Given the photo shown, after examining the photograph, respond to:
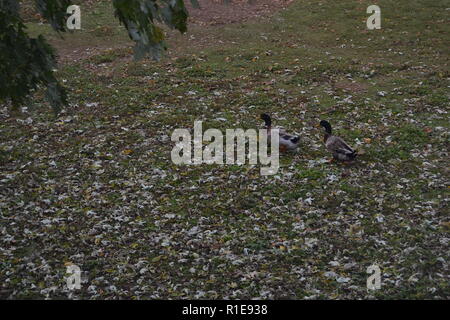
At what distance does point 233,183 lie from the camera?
48.9 feet

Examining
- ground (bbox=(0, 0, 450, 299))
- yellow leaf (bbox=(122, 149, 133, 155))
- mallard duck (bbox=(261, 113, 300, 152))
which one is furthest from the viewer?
yellow leaf (bbox=(122, 149, 133, 155))

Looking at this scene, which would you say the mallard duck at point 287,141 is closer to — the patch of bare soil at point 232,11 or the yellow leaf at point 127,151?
the yellow leaf at point 127,151

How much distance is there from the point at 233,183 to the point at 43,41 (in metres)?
6.36

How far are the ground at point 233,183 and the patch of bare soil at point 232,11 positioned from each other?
16.9 ft

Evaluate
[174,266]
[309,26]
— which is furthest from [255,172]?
[309,26]

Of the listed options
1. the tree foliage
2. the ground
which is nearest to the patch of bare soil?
the ground

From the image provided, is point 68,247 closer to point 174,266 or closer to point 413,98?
point 174,266

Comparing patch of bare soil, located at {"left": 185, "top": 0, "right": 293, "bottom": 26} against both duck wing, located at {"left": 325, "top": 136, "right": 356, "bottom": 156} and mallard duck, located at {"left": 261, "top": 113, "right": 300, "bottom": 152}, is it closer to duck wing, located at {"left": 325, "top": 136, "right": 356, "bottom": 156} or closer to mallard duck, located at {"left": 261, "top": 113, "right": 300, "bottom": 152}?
mallard duck, located at {"left": 261, "top": 113, "right": 300, "bottom": 152}

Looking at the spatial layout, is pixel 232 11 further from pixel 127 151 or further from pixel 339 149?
pixel 339 149

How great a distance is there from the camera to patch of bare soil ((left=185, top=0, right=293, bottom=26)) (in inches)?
1212

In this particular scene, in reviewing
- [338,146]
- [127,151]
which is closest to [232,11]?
[127,151]

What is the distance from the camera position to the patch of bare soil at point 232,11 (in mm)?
30778

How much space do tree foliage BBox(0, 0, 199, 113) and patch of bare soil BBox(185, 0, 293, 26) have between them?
67.1 ft

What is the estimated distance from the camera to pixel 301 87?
21828mm
